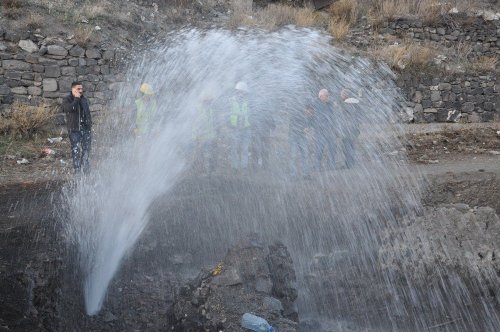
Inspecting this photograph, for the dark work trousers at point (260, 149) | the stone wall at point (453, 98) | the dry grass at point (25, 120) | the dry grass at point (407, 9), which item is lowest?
the stone wall at point (453, 98)

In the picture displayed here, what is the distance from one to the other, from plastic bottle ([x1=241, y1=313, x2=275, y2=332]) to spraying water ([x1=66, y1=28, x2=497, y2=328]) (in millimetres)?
1619

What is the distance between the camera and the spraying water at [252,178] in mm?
Answer: 6258

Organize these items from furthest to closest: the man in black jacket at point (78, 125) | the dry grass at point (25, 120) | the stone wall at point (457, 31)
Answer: the stone wall at point (457, 31) < the dry grass at point (25, 120) < the man in black jacket at point (78, 125)

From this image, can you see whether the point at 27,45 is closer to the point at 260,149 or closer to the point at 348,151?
the point at 260,149

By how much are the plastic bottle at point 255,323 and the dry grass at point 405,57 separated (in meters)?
11.0

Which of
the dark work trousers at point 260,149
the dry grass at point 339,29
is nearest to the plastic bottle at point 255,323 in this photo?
the dark work trousers at point 260,149

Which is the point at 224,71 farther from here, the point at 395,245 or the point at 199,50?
the point at 395,245

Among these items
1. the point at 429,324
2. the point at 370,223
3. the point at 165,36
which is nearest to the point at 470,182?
the point at 370,223

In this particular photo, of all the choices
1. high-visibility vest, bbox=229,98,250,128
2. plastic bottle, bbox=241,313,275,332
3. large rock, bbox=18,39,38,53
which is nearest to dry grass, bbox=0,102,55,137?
large rock, bbox=18,39,38,53

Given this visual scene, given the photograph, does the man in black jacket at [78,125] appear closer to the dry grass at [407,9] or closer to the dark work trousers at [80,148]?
the dark work trousers at [80,148]

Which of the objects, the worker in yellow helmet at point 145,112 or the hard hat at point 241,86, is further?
the worker in yellow helmet at point 145,112

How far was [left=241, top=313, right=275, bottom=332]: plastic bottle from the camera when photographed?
4.07 m

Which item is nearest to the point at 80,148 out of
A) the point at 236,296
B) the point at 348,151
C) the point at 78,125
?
the point at 78,125

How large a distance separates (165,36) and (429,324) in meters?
10.4
